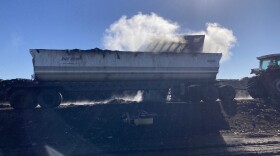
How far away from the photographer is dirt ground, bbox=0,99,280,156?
11.7 meters

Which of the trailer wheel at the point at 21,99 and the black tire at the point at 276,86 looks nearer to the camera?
the trailer wheel at the point at 21,99

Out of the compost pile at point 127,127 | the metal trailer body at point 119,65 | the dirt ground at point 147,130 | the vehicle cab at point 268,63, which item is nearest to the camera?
the dirt ground at point 147,130

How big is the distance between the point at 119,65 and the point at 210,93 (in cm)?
630

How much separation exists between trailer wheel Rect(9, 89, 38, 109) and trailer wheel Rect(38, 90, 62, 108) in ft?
1.77

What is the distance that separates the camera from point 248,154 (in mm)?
10906

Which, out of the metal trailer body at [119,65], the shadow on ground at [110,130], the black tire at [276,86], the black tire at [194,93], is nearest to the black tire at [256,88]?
the black tire at [276,86]

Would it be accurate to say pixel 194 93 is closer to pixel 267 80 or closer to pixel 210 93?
pixel 210 93

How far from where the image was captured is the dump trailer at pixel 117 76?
18266 millimetres

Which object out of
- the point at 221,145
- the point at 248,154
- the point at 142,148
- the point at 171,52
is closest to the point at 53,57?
the point at 171,52

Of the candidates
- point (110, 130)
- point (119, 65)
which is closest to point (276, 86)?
point (119, 65)

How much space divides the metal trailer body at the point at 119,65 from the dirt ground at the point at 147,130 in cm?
196

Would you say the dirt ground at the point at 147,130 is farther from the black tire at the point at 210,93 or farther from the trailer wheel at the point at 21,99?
the black tire at the point at 210,93

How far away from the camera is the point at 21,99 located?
17.9 meters

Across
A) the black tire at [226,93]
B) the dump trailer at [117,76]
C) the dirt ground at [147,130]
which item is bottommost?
the dirt ground at [147,130]
